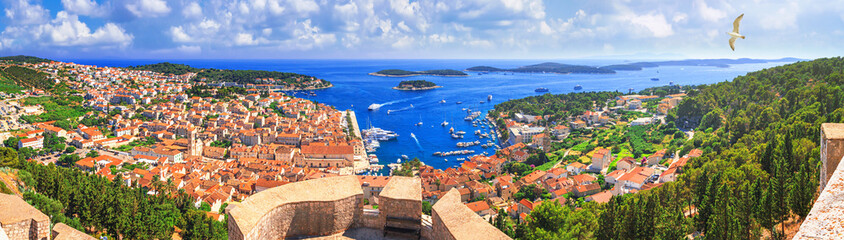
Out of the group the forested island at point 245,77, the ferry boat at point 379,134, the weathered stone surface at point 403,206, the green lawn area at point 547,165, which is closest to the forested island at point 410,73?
the forested island at point 245,77

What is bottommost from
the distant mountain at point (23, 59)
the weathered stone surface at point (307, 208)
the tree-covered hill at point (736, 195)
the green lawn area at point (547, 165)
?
the green lawn area at point (547, 165)

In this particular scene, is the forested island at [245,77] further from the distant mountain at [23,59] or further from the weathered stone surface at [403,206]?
the weathered stone surface at [403,206]

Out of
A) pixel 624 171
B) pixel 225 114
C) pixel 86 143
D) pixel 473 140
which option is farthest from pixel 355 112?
pixel 624 171

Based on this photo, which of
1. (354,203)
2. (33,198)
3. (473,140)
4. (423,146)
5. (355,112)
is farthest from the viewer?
(355,112)

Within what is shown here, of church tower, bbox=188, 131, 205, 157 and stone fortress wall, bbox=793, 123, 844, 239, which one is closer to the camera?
stone fortress wall, bbox=793, 123, 844, 239

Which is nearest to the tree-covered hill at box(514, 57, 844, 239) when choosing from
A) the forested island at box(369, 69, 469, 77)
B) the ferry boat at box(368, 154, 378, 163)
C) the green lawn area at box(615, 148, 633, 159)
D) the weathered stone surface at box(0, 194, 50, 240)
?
the green lawn area at box(615, 148, 633, 159)

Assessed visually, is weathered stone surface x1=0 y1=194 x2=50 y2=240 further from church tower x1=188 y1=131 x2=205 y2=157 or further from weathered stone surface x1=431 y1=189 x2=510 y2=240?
church tower x1=188 y1=131 x2=205 y2=157

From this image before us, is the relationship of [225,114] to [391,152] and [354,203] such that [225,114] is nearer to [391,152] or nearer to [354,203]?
[391,152]

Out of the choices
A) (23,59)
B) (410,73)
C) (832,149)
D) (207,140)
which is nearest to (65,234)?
(832,149)
